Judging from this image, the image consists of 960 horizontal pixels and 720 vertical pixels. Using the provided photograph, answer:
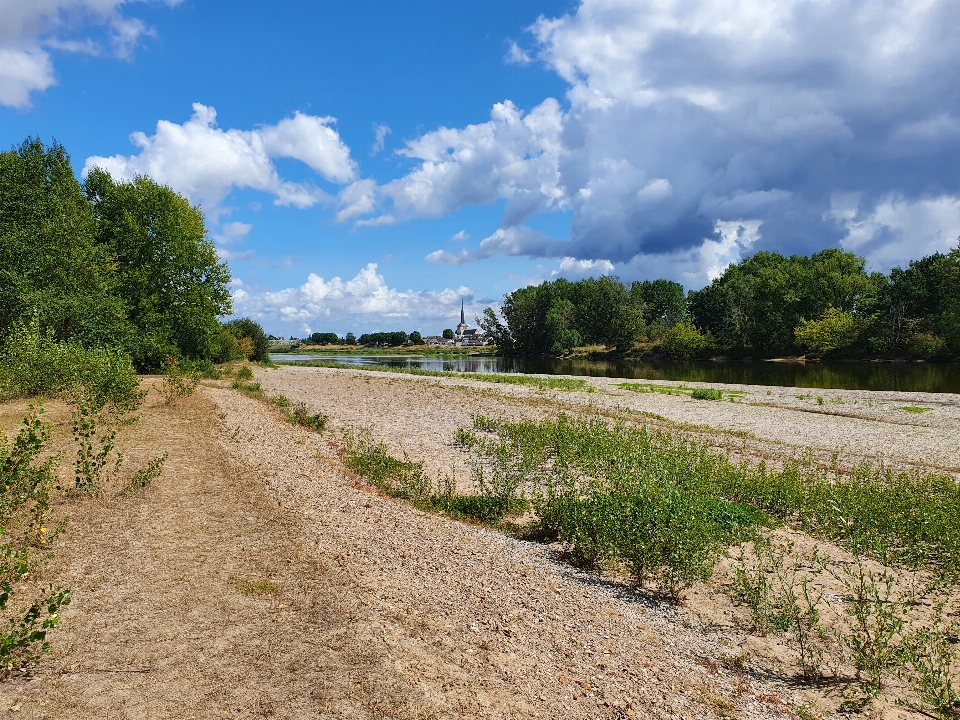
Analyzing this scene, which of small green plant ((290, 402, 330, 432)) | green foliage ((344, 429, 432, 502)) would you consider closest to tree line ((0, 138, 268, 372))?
small green plant ((290, 402, 330, 432))

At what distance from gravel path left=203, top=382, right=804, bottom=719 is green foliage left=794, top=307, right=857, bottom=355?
90.3 m

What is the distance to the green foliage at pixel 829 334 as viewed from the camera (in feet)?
275

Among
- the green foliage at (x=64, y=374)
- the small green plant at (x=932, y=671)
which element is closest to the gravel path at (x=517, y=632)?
the small green plant at (x=932, y=671)

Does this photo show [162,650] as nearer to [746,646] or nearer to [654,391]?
[746,646]

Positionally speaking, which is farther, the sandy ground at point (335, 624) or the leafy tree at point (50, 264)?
the leafy tree at point (50, 264)

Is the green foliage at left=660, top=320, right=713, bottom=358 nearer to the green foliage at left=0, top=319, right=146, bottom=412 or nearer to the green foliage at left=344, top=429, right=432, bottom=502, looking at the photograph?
the green foliage at left=344, top=429, right=432, bottom=502

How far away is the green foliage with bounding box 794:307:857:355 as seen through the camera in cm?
8369

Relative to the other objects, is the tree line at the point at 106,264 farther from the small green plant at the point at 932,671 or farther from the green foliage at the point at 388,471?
the small green plant at the point at 932,671

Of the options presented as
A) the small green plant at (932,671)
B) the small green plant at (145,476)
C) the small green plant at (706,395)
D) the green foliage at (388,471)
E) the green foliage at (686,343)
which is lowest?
the small green plant at (932,671)

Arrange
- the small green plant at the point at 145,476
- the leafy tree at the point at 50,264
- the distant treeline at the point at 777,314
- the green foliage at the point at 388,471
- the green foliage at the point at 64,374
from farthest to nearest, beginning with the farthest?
1. the distant treeline at the point at 777,314
2. the leafy tree at the point at 50,264
3. the green foliage at the point at 64,374
4. the green foliage at the point at 388,471
5. the small green plant at the point at 145,476

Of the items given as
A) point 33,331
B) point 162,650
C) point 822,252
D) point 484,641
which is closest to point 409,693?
point 484,641

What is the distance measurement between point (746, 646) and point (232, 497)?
8365mm

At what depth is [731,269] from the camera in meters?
135

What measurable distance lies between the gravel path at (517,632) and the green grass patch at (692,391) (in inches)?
1284
